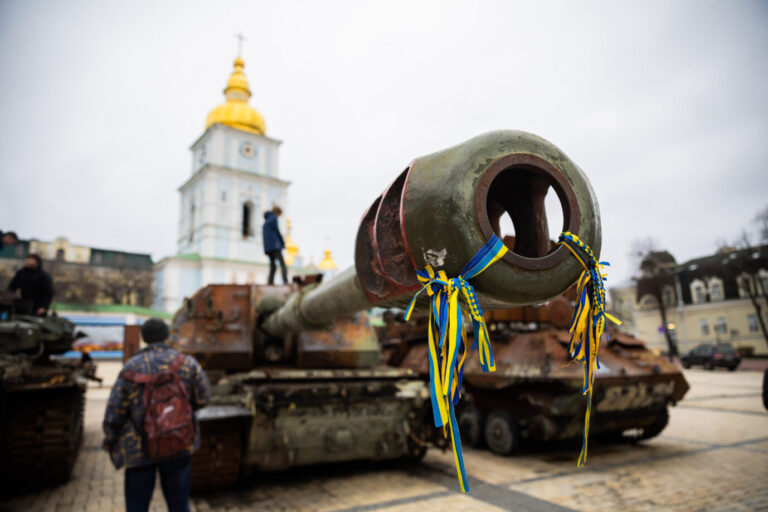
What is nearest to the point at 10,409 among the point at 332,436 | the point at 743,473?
the point at 332,436

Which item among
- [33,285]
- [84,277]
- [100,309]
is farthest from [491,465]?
[84,277]

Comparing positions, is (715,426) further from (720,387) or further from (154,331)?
(154,331)

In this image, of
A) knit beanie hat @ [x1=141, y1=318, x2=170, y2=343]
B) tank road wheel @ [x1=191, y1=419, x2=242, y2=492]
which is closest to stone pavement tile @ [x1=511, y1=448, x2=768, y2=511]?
tank road wheel @ [x1=191, y1=419, x2=242, y2=492]

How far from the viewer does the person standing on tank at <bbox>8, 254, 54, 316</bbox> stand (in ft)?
22.5

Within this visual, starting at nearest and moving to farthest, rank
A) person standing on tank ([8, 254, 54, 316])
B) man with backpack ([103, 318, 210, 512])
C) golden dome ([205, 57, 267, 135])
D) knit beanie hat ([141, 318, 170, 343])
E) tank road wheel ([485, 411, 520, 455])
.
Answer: man with backpack ([103, 318, 210, 512]) < knit beanie hat ([141, 318, 170, 343]) < person standing on tank ([8, 254, 54, 316]) < tank road wheel ([485, 411, 520, 455]) < golden dome ([205, 57, 267, 135])

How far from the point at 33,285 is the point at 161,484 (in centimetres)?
484

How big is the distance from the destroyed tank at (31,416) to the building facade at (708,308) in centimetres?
3117

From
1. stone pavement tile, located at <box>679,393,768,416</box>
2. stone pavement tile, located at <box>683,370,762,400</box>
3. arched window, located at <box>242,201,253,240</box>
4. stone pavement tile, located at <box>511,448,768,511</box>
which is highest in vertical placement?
arched window, located at <box>242,201,253,240</box>

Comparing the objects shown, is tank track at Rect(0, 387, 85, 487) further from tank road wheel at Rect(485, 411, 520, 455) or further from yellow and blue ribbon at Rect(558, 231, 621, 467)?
yellow and blue ribbon at Rect(558, 231, 621, 467)

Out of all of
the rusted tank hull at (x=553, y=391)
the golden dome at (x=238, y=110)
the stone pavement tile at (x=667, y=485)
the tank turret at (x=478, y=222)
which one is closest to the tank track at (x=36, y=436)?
the rusted tank hull at (x=553, y=391)

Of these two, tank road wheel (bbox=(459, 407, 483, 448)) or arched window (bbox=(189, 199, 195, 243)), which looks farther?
arched window (bbox=(189, 199, 195, 243))

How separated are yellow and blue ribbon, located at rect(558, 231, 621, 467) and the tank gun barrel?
0.03 meters

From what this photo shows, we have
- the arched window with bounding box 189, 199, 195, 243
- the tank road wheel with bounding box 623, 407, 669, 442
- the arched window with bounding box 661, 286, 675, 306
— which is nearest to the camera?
the tank road wheel with bounding box 623, 407, 669, 442

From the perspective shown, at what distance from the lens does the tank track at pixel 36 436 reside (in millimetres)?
5168
